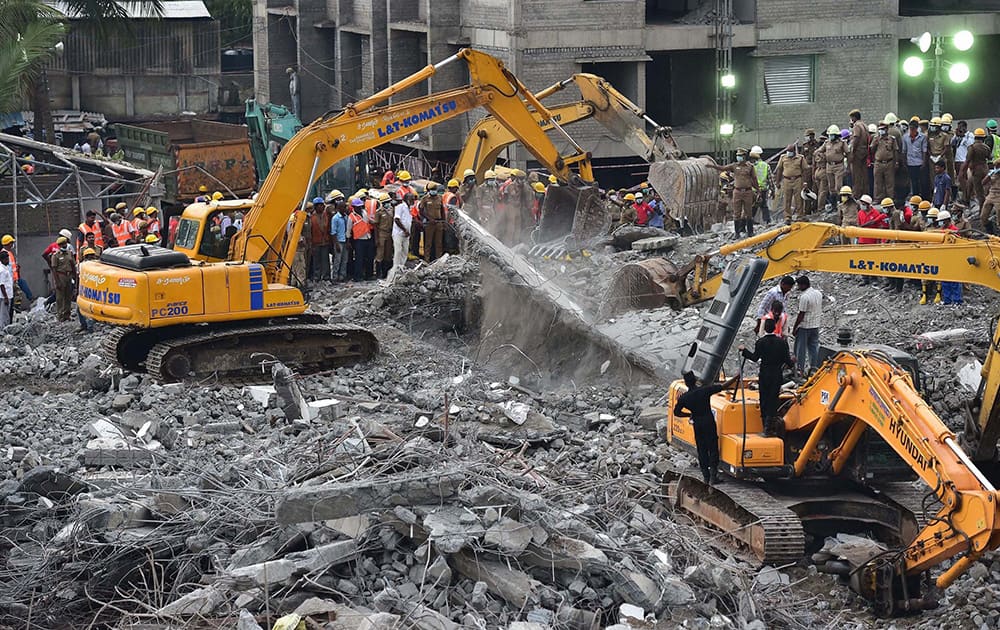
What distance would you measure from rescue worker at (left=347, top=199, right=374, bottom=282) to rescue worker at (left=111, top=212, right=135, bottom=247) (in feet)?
11.7

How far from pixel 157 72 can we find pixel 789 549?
38806mm

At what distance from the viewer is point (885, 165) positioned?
80.2ft

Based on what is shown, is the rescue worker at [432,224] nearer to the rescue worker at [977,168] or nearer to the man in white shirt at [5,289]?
the man in white shirt at [5,289]

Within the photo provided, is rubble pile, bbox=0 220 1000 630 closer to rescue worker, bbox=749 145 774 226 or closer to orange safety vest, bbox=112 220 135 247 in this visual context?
orange safety vest, bbox=112 220 135 247

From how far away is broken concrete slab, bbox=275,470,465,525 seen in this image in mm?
11062

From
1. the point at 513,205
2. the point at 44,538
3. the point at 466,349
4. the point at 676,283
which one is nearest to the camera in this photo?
the point at 44,538

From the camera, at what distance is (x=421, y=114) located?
2086 cm

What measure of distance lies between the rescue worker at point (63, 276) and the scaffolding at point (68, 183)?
11.7 feet

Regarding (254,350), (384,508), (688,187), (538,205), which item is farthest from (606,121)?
(384,508)

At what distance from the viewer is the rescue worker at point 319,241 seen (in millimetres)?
24172

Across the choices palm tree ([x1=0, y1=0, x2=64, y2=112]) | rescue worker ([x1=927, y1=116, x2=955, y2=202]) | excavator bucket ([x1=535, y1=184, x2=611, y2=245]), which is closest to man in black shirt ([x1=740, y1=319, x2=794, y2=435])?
excavator bucket ([x1=535, y1=184, x2=611, y2=245])

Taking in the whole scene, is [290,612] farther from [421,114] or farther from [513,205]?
[513,205]

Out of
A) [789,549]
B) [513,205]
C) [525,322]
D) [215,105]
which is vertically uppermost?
[215,105]

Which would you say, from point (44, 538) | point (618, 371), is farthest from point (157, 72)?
point (44, 538)
